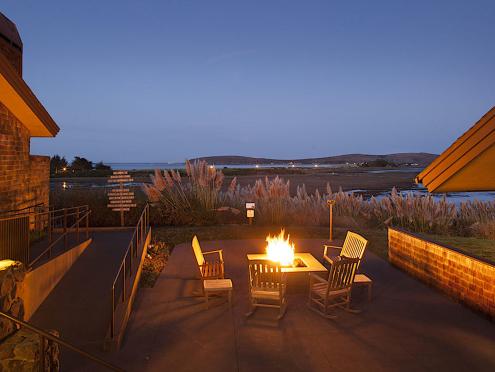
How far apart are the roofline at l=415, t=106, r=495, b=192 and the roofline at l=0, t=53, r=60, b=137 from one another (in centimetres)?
777

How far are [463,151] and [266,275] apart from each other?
3.65m

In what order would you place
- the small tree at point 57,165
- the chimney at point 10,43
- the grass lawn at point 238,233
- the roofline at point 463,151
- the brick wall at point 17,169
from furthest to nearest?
the small tree at point 57,165
the grass lawn at point 238,233
the chimney at point 10,43
the brick wall at point 17,169
the roofline at point 463,151

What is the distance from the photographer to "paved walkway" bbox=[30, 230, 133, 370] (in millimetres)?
5417

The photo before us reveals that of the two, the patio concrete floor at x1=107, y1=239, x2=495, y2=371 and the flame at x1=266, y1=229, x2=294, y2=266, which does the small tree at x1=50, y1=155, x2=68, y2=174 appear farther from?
the patio concrete floor at x1=107, y1=239, x2=495, y2=371

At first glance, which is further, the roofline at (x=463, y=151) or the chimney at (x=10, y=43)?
the chimney at (x=10, y=43)

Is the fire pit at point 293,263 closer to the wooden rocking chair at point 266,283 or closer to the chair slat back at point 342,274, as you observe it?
the wooden rocking chair at point 266,283

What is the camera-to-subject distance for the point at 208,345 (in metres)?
5.10

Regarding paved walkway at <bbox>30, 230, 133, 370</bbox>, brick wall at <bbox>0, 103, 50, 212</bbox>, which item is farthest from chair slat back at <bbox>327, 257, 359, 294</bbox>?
brick wall at <bbox>0, 103, 50, 212</bbox>

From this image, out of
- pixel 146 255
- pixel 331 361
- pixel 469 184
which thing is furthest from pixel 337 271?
pixel 146 255

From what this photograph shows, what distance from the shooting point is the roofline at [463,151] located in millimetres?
3061

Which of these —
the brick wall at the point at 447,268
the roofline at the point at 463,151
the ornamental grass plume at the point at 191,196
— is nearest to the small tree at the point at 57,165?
the ornamental grass plume at the point at 191,196

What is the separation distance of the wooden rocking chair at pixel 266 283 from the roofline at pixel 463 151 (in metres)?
3.05

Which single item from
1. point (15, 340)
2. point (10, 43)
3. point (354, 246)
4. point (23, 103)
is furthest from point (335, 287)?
point (10, 43)

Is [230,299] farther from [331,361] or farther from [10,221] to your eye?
[10,221]
